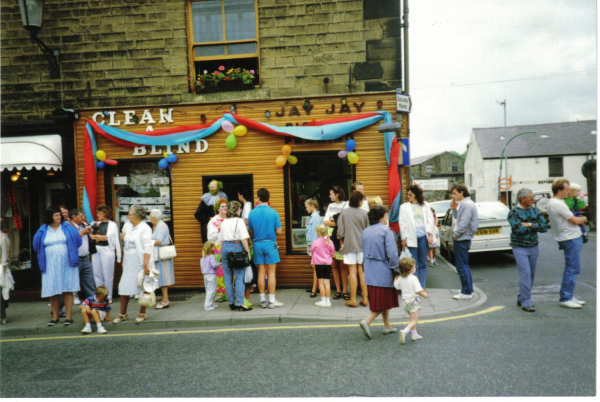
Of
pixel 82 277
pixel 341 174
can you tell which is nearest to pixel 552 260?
pixel 341 174

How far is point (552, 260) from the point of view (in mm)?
11930

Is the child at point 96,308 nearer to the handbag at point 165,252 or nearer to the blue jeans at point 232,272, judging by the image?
the handbag at point 165,252

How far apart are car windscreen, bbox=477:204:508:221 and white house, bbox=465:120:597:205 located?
106 feet

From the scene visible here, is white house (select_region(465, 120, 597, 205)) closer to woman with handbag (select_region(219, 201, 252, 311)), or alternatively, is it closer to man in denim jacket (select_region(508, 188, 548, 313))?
man in denim jacket (select_region(508, 188, 548, 313))

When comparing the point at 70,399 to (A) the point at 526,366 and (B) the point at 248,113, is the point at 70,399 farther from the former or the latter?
(B) the point at 248,113

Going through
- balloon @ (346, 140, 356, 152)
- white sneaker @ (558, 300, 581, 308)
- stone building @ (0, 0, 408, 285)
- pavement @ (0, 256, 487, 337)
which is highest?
stone building @ (0, 0, 408, 285)

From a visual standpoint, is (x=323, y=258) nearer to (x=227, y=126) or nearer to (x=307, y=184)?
(x=307, y=184)

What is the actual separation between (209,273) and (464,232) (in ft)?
14.5

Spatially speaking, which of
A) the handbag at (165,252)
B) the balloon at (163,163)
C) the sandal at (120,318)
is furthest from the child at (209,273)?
the balloon at (163,163)

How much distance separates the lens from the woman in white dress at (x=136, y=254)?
6906 mm

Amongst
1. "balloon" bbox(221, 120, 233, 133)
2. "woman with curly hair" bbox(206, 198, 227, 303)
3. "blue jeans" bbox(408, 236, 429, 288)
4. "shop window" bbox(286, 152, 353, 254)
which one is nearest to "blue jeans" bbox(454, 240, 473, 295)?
"blue jeans" bbox(408, 236, 429, 288)

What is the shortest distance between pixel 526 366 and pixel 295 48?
7.06 meters

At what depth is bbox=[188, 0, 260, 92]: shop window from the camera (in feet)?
30.9

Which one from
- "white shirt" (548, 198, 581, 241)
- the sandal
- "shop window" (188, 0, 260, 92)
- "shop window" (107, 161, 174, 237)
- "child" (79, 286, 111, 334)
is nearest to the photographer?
"child" (79, 286, 111, 334)
